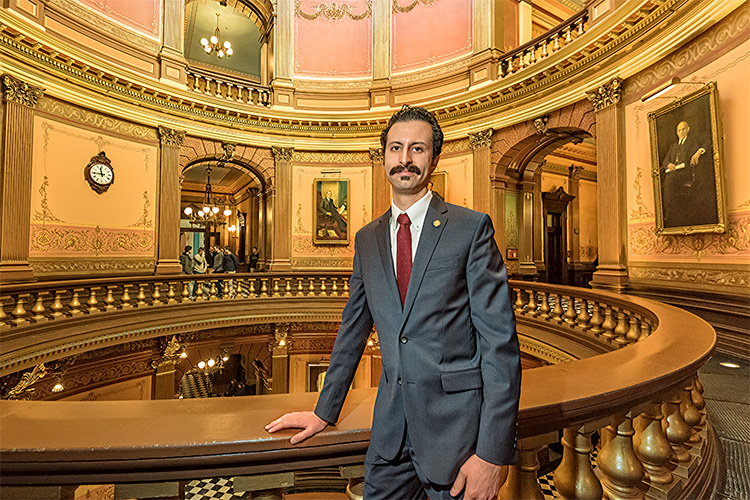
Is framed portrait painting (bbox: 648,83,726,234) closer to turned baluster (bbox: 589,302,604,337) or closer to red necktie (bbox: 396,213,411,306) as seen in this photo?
turned baluster (bbox: 589,302,604,337)

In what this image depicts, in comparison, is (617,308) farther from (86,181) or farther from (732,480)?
(86,181)

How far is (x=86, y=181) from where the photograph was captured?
7.98m

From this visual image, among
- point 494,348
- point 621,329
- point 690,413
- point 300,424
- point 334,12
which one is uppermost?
point 334,12

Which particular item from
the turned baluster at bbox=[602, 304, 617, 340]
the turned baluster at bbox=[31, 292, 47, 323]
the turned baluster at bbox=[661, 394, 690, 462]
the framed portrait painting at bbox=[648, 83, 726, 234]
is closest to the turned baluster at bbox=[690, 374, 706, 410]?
the turned baluster at bbox=[661, 394, 690, 462]

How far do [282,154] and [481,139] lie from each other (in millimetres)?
5751

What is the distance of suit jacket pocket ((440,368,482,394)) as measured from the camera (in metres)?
1.01

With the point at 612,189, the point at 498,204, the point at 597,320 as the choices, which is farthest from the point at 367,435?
the point at 498,204

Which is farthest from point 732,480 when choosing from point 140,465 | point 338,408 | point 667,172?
point 667,172

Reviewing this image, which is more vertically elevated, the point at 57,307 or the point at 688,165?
the point at 688,165

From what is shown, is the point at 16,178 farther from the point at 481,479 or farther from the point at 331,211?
the point at 481,479

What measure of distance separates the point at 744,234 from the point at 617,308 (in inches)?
73.0

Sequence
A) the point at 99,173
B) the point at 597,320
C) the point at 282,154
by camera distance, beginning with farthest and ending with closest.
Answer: the point at 282,154, the point at 99,173, the point at 597,320

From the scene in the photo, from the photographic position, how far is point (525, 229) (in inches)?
395

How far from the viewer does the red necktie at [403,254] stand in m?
1.17
